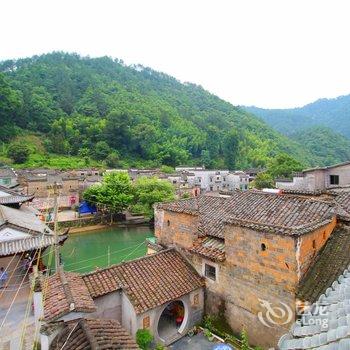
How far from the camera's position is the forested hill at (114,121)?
7700cm

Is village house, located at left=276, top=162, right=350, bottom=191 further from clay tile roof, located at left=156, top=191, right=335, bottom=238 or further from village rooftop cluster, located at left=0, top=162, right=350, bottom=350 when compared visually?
clay tile roof, located at left=156, top=191, right=335, bottom=238

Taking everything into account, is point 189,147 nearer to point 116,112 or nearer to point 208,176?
point 116,112

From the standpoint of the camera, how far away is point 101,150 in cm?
7694

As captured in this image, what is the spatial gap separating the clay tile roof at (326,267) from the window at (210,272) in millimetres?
3598

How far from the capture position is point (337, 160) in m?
Result: 104

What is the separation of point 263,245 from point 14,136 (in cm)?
7713

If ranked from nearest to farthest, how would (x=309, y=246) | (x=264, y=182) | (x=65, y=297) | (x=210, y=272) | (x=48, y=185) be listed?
(x=65, y=297), (x=309, y=246), (x=210, y=272), (x=48, y=185), (x=264, y=182)

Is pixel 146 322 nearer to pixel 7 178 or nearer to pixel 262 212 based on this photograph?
pixel 262 212

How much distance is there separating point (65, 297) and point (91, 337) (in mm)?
1806

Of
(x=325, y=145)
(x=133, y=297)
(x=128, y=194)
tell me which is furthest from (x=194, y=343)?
(x=325, y=145)

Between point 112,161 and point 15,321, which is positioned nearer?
point 15,321

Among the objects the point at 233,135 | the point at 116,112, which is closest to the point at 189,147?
the point at 233,135

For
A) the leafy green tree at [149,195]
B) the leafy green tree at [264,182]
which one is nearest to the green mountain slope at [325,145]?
the leafy green tree at [264,182]

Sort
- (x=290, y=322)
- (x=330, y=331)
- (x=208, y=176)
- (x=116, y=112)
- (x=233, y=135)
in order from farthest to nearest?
(x=233, y=135)
(x=116, y=112)
(x=208, y=176)
(x=290, y=322)
(x=330, y=331)
